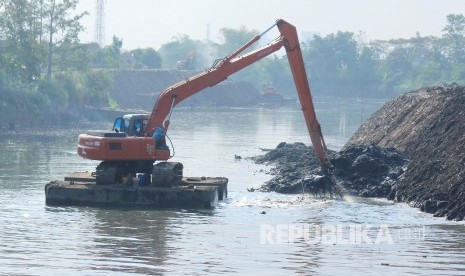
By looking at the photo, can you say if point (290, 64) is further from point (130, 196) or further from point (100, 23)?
point (100, 23)

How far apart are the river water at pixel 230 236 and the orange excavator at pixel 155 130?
1.53 meters

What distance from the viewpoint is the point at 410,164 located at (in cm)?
3769

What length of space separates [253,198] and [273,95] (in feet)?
278

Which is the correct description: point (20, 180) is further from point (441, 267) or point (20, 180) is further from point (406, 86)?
point (406, 86)

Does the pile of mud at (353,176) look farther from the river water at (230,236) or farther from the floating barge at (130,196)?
the floating barge at (130,196)

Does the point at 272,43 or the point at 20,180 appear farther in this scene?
the point at 20,180

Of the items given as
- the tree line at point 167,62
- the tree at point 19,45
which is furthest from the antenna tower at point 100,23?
the tree at point 19,45

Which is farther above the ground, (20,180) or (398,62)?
(398,62)

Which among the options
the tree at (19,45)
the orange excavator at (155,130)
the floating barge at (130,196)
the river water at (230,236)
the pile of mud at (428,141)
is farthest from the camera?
the tree at (19,45)

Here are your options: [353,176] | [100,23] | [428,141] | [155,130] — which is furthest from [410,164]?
[100,23]

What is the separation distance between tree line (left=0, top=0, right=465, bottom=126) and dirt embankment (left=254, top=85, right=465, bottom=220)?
96.1 feet

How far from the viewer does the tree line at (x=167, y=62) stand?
7644cm

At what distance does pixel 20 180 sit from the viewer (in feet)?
128

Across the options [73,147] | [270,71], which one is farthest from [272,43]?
[270,71]
